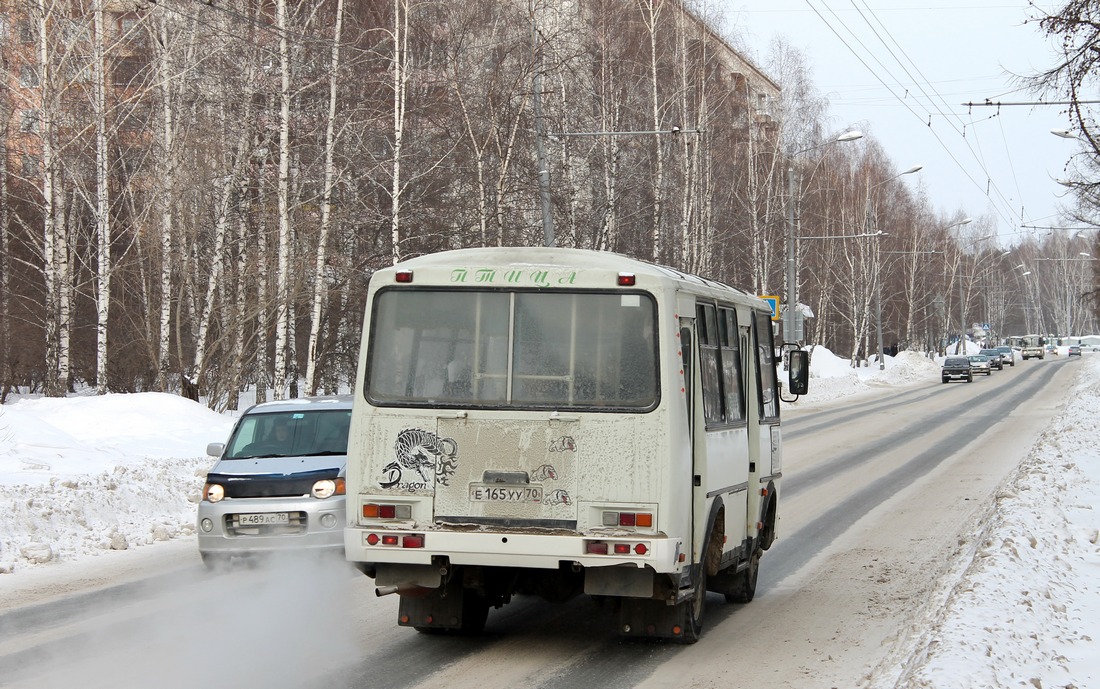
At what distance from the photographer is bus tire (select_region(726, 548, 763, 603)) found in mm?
9570

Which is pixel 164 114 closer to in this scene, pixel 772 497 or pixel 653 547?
pixel 772 497

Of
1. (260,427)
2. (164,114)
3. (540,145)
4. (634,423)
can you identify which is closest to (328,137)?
(164,114)

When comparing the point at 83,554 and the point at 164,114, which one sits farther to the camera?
the point at 164,114

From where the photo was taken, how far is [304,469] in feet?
36.1

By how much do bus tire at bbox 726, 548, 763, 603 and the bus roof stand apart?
2.81 meters

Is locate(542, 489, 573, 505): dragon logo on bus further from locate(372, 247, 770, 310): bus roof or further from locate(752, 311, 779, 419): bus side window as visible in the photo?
locate(752, 311, 779, 419): bus side window

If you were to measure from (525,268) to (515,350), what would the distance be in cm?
52

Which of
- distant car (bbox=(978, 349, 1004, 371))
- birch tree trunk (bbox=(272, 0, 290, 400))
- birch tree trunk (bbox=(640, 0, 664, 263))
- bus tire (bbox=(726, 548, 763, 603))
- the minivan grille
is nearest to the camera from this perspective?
bus tire (bbox=(726, 548, 763, 603))

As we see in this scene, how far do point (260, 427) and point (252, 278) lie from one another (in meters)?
18.1

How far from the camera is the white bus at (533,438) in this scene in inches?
279

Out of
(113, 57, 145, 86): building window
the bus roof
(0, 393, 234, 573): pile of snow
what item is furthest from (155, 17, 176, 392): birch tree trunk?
the bus roof

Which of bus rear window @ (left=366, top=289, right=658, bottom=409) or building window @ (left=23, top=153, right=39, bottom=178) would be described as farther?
building window @ (left=23, top=153, right=39, bottom=178)

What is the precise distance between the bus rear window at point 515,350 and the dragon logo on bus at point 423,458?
0.23m

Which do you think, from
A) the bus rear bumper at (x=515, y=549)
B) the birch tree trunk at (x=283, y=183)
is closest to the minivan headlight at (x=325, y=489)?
the bus rear bumper at (x=515, y=549)
